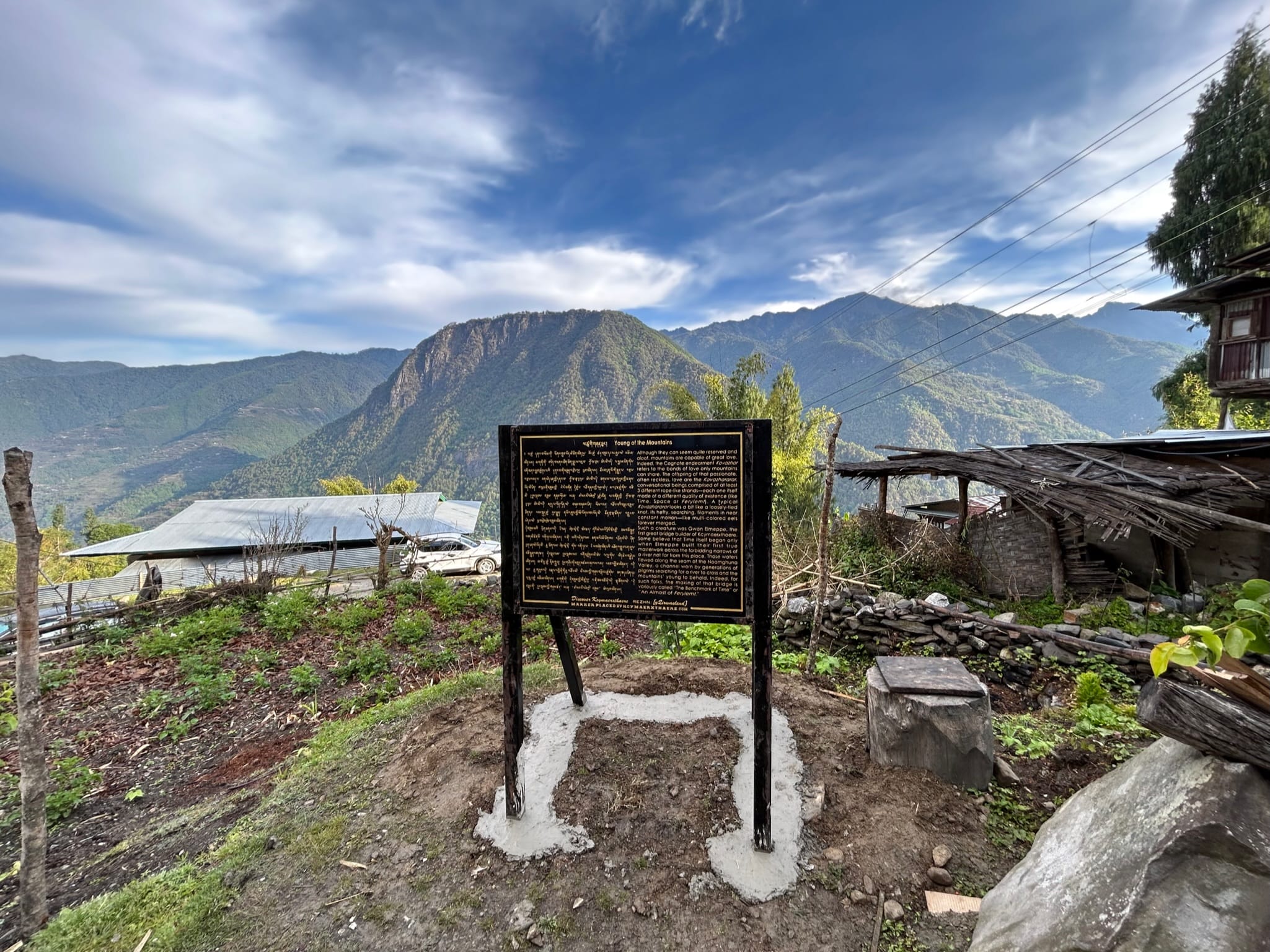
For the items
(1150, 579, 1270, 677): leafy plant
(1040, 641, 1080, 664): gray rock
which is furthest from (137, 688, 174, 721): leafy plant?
(1040, 641, 1080, 664): gray rock

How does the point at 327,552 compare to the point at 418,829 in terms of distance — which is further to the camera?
the point at 327,552

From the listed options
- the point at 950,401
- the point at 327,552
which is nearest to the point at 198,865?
the point at 327,552

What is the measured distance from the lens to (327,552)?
21281 millimetres

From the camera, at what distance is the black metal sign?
2990 mm

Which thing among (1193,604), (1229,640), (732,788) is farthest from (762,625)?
(1193,604)

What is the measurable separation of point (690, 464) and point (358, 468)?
147m

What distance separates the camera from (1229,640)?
1.56 metres

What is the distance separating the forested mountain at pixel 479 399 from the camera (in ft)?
394

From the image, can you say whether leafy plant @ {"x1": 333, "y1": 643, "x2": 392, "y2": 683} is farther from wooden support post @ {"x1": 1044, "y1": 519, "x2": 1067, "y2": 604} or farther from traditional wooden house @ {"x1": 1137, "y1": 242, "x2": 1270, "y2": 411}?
traditional wooden house @ {"x1": 1137, "y1": 242, "x2": 1270, "y2": 411}

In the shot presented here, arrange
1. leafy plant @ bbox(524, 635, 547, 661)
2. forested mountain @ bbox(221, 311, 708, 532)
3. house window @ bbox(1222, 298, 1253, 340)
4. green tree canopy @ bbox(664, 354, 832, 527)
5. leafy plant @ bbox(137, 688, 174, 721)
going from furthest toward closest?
forested mountain @ bbox(221, 311, 708, 532) < green tree canopy @ bbox(664, 354, 832, 527) < house window @ bbox(1222, 298, 1253, 340) < leafy plant @ bbox(524, 635, 547, 661) < leafy plant @ bbox(137, 688, 174, 721)

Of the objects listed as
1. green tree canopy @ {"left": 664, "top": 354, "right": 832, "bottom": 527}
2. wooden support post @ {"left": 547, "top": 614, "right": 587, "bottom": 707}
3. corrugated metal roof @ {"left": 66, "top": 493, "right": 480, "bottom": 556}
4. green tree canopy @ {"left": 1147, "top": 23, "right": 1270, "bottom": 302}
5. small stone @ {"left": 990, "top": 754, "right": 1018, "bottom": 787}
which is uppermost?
green tree canopy @ {"left": 1147, "top": 23, "right": 1270, "bottom": 302}

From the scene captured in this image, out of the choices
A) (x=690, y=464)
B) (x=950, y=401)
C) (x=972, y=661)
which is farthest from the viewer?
(x=950, y=401)

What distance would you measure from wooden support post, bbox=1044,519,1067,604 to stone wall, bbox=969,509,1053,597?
236 mm

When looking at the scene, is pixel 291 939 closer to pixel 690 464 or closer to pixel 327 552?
pixel 690 464
